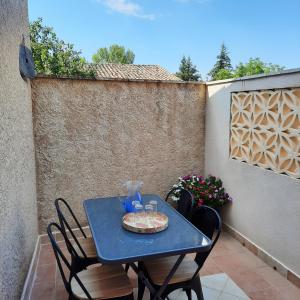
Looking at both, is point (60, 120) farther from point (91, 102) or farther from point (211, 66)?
point (211, 66)

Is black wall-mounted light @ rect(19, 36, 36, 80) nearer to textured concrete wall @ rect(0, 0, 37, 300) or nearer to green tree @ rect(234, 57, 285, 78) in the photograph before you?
textured concrete wall @ rect(0, 0, 37, 300)

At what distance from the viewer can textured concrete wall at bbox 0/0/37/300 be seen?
2115mm

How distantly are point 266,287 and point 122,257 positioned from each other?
6.86 feet

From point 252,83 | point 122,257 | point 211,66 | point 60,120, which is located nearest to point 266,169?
point 252,83

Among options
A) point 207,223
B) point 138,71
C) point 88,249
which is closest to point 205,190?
point 207,223

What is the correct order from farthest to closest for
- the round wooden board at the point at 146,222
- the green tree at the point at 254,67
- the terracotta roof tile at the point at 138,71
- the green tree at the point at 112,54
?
the green tree at the point at 112,54
the green tree at the point at 254,67
the terracotta roof tile at the point at 138,71
the round wooden board at the point at 146,222

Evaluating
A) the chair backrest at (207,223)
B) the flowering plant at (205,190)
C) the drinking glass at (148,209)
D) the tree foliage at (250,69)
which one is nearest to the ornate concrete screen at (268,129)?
the flowering plant at (205,190)

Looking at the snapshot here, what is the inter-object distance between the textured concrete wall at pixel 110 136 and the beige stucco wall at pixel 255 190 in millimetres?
392

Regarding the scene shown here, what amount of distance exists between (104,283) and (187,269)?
0.79 metres

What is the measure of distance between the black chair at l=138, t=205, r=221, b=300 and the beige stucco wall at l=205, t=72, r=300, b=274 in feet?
3.95

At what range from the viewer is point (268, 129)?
139 inches

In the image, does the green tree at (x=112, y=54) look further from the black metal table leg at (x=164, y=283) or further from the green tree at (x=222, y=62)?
the black metal table leg at (x=164, y=283)

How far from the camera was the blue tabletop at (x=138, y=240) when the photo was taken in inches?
77.8

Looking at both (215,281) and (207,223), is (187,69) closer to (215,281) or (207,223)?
(215,281)
